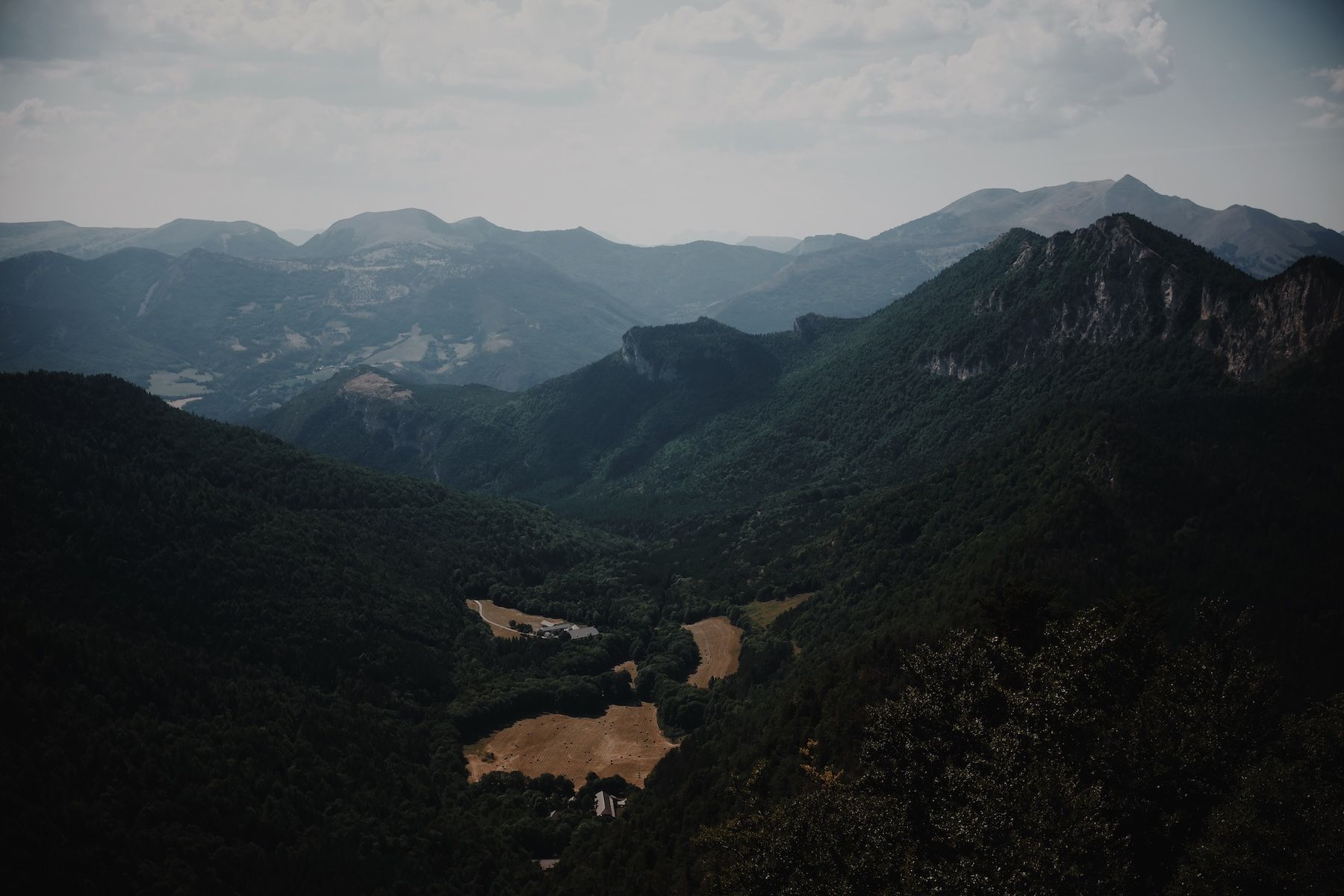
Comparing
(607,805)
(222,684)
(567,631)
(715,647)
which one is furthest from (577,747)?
(222,684)

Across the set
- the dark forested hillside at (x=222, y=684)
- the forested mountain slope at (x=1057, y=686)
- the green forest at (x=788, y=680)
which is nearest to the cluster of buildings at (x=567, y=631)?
→ the green forest at (x=788, y=680)

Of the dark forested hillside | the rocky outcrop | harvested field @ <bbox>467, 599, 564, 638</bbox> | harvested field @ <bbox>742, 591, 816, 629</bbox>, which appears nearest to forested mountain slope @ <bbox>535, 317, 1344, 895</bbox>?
harvested field @ <bbox>742, 591, 816, 629</bbox>

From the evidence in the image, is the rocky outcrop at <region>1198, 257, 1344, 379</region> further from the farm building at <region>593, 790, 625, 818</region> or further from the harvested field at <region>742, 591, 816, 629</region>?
the farm building at <region>593, 790, 625, 818</region>

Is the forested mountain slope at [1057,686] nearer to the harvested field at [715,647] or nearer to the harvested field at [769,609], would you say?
the harvested field at [769,609]

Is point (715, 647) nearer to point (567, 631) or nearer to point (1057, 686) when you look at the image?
point (567, 631)

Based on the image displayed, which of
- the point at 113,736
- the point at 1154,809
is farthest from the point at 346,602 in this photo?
the point at 1154,809

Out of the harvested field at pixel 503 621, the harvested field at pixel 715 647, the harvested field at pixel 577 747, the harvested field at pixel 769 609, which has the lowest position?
the harvested field at pixel 577 747
